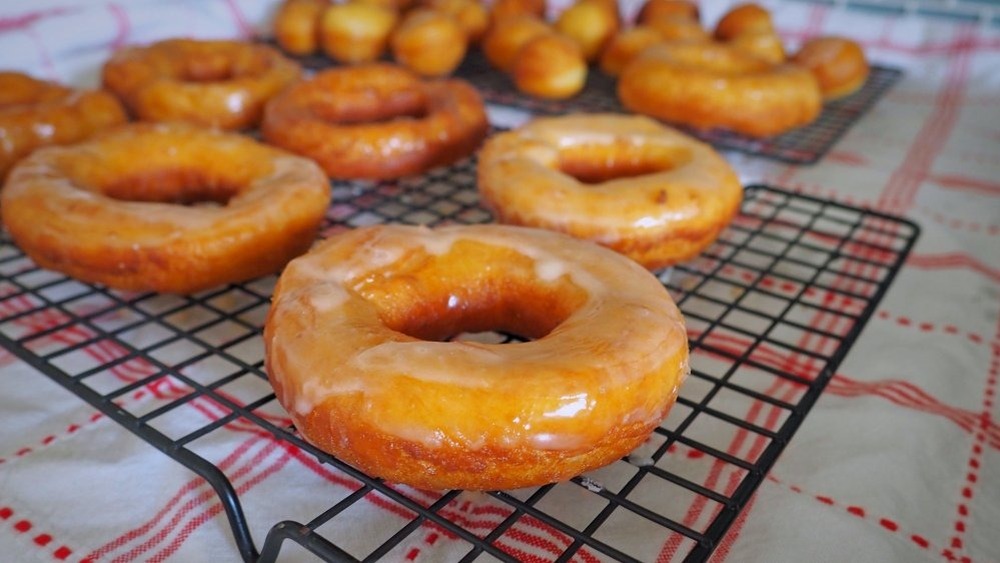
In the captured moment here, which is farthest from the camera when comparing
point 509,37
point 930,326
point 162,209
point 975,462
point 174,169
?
point 509,37

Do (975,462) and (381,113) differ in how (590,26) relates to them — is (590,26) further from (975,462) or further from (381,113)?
(975,462)

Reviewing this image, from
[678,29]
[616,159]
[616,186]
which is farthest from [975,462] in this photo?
[678,29]

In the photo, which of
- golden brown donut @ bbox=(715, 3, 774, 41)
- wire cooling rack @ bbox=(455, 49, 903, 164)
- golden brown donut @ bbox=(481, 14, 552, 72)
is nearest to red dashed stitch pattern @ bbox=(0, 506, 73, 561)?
wire cooling rack @ bbox=(455, 49, 903, 164)

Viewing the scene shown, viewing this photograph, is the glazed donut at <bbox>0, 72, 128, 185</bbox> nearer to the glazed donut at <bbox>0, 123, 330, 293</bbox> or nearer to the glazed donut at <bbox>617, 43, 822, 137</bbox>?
the glazed donut at <bbox>0, 123, 330, 293</bbox>

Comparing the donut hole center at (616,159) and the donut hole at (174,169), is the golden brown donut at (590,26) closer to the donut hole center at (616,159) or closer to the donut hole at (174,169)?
the donut hole center at (616,159)

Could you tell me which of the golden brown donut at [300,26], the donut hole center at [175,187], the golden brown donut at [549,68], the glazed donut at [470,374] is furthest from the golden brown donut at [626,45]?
the glazed donut at [470,374]
